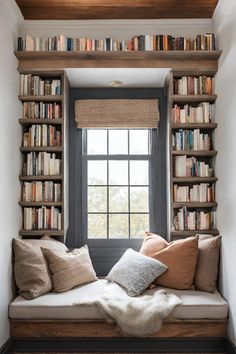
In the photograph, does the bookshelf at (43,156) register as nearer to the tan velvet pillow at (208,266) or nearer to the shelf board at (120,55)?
the shelf board at (120,55)

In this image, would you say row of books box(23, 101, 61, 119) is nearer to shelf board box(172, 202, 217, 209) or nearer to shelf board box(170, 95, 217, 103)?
shelf board box(170, 95, 217, 103)

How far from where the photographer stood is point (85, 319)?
3.46 metres

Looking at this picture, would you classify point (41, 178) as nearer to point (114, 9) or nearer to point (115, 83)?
point (115, 83)

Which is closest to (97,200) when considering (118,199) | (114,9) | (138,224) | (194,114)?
(118,199)

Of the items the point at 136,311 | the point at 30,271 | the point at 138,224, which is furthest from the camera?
the point at 138,224

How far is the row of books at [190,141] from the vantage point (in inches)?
163

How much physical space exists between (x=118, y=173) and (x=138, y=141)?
430 millimetres

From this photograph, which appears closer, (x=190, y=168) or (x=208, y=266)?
(x=208, y=266)

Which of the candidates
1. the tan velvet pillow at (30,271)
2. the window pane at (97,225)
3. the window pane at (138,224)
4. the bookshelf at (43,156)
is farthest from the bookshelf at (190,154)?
the tan velvet pillow at (30,271)

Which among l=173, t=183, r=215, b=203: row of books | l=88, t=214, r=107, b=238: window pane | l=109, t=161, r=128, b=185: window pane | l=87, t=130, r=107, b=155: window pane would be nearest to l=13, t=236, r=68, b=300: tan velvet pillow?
l=88, t=214, r=107, b=238: window pane

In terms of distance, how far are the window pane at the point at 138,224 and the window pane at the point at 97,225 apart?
0.30m

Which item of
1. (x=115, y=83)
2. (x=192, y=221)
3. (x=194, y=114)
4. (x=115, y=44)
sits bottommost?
(x=192, y=221)

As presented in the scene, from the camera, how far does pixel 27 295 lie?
3562mm

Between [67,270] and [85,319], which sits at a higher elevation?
[67,270]
